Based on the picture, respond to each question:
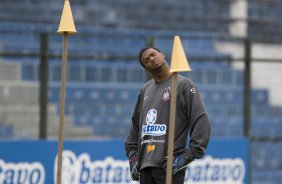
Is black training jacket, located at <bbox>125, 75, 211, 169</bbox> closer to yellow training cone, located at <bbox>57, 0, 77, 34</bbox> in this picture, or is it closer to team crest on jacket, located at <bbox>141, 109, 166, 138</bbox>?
team crest on jacket, located at <bbox>141, 109, 166, 138</bbox>

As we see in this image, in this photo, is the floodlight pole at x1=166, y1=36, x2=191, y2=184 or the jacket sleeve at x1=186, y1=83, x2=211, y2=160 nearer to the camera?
the floodlight pole at x1=166, y1=36, x2=191, y2=184

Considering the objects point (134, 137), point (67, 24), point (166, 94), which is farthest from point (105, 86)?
point (166, 94)

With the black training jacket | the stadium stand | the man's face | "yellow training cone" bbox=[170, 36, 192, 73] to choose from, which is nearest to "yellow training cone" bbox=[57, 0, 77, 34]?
the man's face

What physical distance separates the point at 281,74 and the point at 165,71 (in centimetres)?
648

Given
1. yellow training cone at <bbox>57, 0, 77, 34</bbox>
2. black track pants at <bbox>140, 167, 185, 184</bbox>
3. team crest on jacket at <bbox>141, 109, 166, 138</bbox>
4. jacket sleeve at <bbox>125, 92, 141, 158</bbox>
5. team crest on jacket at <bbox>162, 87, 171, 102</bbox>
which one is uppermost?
yellow training cone at <bbox>57, 0, 77, 34</bbox>

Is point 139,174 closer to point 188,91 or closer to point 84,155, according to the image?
point 188,91

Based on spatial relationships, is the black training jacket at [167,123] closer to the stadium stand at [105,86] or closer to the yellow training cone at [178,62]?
the yellow training cone at [178,62]

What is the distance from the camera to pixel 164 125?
5328 millimetres

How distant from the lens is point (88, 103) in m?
10.0

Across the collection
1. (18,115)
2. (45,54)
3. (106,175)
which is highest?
(45,54)

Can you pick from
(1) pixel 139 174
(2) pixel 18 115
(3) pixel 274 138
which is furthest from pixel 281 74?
(1) pixel 139 174

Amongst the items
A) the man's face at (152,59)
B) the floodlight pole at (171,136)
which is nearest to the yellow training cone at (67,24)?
the man's face at (152,59)

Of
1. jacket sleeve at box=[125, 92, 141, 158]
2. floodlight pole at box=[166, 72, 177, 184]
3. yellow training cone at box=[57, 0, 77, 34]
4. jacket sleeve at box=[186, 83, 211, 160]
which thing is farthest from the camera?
jacket sleeve at box=[125, 92, 141, 158]

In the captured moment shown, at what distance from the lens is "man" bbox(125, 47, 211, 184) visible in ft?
17.1
